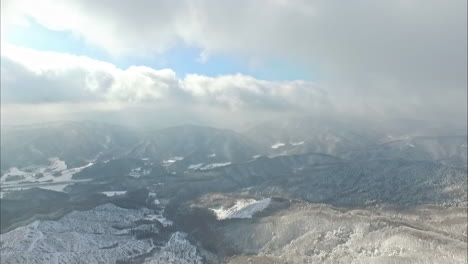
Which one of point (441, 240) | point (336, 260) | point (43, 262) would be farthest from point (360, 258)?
point (43, 262)

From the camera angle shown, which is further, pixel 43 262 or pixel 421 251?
pixel 43 262

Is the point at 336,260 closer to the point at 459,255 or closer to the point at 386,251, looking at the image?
the point at 386,251

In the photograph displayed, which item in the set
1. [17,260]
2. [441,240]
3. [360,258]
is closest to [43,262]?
[17,260]

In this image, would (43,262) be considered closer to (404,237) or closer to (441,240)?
(404,237)

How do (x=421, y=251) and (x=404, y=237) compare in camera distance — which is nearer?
(x=421, y=251)

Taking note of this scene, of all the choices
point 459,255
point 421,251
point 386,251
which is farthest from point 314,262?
point 459,255

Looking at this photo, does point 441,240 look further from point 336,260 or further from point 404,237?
point 336,260

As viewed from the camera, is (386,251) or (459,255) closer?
(459,255)
